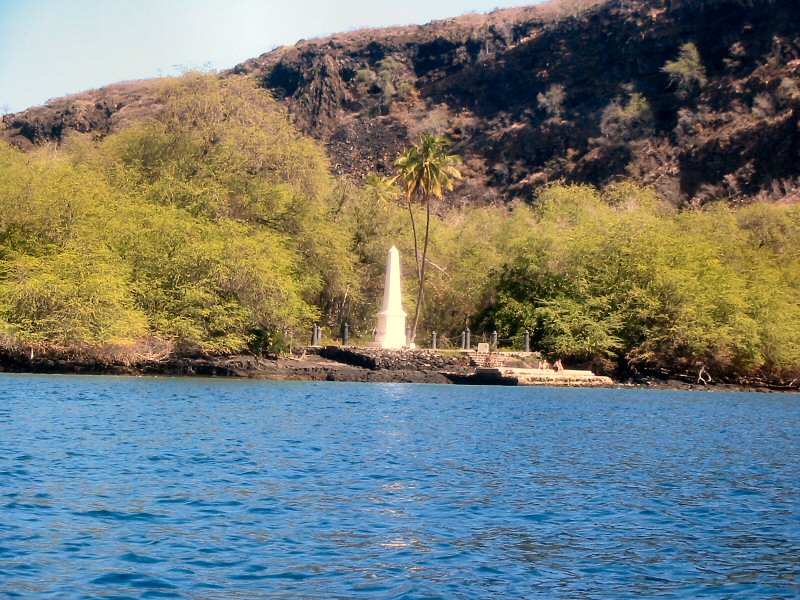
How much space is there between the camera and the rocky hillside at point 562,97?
94.6 m

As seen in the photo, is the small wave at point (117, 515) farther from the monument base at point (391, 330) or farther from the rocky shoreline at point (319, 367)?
the monument base at point (391, 330)

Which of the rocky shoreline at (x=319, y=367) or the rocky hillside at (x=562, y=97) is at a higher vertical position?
the rocky hillside at (x=562, y=97)

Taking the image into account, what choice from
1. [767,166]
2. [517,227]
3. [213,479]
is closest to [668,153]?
[767,166]

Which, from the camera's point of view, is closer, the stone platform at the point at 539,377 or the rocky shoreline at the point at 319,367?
the rocky shoreline at the point at 319,367

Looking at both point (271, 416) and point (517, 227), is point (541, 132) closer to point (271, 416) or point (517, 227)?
point (517, 227)

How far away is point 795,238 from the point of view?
5856 cm

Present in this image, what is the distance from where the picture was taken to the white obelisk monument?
5094 cm

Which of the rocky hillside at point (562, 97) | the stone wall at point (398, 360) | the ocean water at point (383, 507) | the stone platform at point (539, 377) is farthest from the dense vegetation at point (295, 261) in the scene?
the rocky hillside at point (562, 97)

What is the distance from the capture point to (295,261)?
51.8 meters

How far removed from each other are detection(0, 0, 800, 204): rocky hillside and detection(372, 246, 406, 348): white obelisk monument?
36.0 m

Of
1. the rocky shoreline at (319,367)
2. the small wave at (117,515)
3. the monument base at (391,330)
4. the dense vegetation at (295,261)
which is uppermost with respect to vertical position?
the dense vegetation at (295,261)

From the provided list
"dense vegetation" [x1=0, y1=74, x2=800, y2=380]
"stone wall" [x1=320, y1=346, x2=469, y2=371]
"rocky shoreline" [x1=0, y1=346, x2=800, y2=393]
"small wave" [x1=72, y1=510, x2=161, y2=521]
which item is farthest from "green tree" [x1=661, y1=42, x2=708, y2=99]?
"small wave" [x1=72, y1=510, x2=161, y2=521]

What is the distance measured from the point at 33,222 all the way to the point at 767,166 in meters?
66.1

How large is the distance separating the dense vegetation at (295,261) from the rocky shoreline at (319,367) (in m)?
1.02
